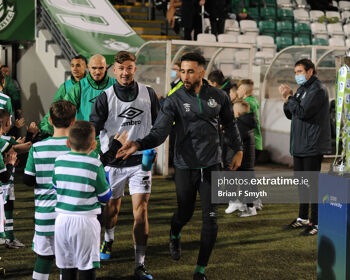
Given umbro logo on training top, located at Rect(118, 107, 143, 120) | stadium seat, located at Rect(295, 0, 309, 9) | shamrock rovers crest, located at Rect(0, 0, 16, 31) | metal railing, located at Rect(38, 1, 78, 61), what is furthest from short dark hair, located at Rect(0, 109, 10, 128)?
stadium seat, located at Rect(295, 0, 309, 9)

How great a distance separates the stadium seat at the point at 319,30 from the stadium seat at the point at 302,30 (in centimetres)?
20

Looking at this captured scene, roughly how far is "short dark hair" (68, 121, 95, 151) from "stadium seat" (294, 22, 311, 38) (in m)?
17.5

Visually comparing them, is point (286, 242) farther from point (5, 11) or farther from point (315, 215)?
point (5, 11)

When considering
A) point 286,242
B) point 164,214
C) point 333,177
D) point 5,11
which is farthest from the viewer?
point 5,11

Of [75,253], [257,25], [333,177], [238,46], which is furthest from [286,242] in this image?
[257,25]

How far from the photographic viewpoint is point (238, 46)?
1166 centimetres

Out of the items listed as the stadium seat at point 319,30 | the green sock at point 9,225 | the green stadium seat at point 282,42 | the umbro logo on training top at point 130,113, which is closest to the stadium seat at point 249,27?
the green stadium seat at point 282,42

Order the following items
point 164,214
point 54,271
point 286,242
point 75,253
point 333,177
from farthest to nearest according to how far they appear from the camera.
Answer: point 164,214 → point 286,242 → point 54,271 → point 333,177 → point 75,253

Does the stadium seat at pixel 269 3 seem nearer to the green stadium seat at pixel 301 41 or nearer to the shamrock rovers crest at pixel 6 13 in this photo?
the green stadium seat at pixel 301 41

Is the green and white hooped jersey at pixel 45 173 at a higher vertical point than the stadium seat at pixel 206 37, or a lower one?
lower

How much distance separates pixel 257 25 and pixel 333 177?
54.6 ft

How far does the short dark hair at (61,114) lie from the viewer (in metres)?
4.12

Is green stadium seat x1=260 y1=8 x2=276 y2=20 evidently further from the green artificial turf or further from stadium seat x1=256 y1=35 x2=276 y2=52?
the green artificial turf

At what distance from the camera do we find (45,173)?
420 centimetres
